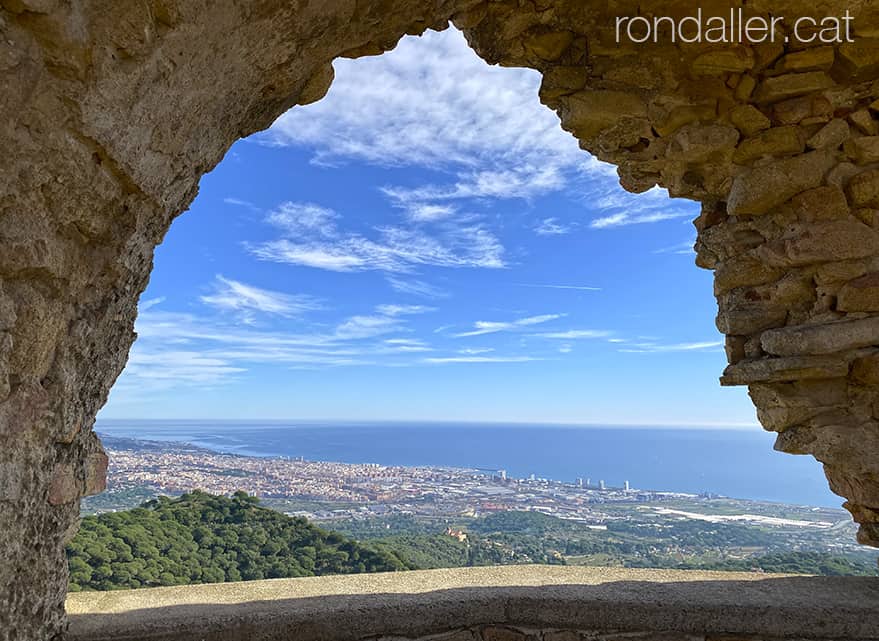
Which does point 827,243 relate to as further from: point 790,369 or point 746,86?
point 746,86

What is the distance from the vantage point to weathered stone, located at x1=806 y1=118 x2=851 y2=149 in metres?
2.05

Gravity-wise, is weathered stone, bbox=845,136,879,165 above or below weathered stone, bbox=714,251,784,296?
above

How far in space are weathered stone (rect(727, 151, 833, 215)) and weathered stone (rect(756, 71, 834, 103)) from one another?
255 millimetres

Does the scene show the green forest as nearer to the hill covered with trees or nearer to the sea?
the hill covered with trees

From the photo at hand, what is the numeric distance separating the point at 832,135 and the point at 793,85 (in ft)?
0.81

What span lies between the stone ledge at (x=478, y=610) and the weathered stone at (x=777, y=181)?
4.69 feet

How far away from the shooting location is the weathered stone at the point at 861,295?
192 cm

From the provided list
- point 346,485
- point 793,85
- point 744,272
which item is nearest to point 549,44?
point 793,85

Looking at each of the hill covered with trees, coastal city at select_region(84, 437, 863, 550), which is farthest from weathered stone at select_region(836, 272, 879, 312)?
coastal city at select_region(84, 437, 863, 550)

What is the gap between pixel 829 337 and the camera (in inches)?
75.0

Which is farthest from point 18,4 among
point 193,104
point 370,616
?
point 370,616

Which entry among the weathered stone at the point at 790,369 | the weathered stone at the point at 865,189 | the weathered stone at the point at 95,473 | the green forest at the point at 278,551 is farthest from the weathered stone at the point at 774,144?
the weathered stone at the point at 95,473

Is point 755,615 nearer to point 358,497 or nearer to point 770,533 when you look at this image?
point 770,533

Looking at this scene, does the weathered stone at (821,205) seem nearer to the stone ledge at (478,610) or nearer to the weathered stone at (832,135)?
the weathered stone at (832,135)
